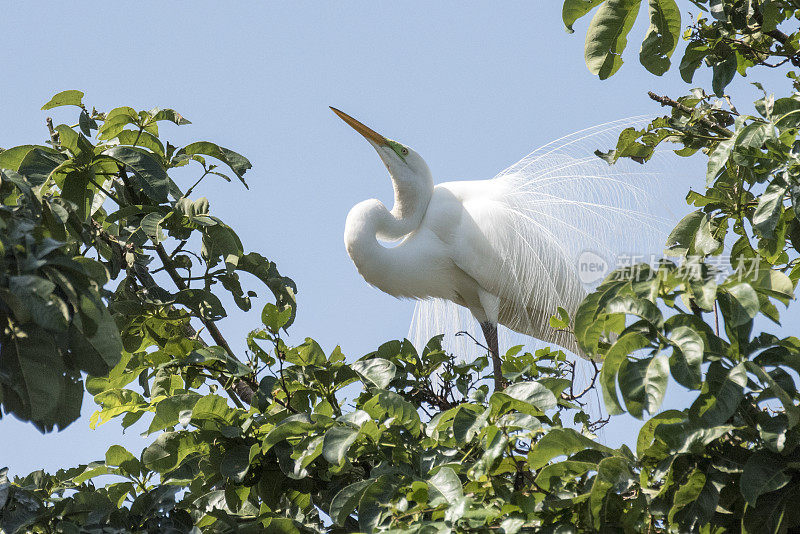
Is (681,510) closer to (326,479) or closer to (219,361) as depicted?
(326,479)

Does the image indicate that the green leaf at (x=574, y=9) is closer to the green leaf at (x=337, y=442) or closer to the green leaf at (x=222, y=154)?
the green leaf at (x=222, y=154)

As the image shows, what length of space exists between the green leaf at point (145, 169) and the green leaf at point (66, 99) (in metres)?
0.26

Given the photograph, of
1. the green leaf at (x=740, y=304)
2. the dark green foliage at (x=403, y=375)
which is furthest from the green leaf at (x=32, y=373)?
the green leaf at (x=740, y=304)

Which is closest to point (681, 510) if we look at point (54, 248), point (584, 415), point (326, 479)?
point (584, 415)

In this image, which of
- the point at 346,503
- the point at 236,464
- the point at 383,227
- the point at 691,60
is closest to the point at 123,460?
the point at 236,464

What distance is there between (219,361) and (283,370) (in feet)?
0.96

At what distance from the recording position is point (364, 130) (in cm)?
553

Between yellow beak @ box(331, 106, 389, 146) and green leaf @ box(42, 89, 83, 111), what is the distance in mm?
2775

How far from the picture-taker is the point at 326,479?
8.29ft

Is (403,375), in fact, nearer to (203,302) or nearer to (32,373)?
(203,302)

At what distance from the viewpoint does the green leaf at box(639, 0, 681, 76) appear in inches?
96.3

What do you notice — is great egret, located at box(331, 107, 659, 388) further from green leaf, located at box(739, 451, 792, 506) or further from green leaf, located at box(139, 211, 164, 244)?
green leaf, located at box(739, 451, 792, 506)

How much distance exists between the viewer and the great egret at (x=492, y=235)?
533 cm

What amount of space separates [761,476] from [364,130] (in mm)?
4012
